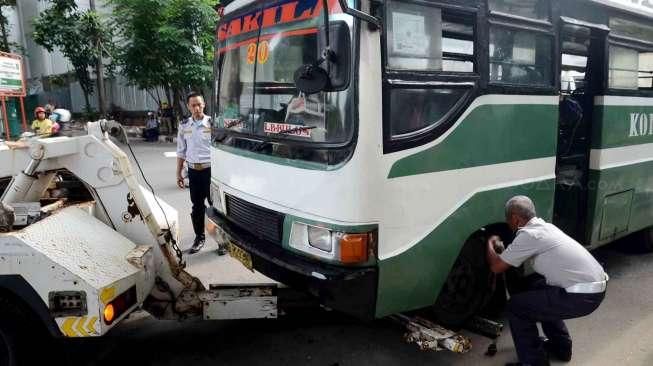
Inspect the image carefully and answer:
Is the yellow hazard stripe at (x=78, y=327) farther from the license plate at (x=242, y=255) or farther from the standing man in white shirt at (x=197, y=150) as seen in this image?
the standing man in white shirt at (x=197, y=150)

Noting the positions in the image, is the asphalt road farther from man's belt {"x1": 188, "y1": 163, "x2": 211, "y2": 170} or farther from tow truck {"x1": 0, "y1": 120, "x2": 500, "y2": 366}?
man's belt {"x1": 188, "y1": 163, "x2": 211, "y2": 170}

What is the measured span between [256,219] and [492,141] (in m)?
1.64

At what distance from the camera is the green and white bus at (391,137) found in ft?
8.75

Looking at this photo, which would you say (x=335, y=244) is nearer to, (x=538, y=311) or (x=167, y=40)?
(x=538, y=311)

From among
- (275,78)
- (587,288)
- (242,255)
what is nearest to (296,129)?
(275,78)

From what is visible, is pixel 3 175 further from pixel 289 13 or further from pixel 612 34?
pixel 612 34

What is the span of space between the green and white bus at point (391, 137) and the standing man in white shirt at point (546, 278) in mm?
295

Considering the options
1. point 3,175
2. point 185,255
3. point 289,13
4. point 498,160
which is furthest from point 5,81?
point 498,160

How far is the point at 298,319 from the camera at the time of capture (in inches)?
156

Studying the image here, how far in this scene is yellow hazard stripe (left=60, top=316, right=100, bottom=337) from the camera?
8.53 feet

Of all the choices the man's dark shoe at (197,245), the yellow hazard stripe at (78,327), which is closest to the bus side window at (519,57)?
the yellow hazard stripe at (78,327)

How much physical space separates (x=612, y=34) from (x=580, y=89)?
58 cm

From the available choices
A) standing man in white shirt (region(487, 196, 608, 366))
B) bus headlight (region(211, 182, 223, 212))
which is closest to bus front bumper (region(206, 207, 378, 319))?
bus headlight (region(211, 182, 223, 212))

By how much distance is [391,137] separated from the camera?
274 cm
